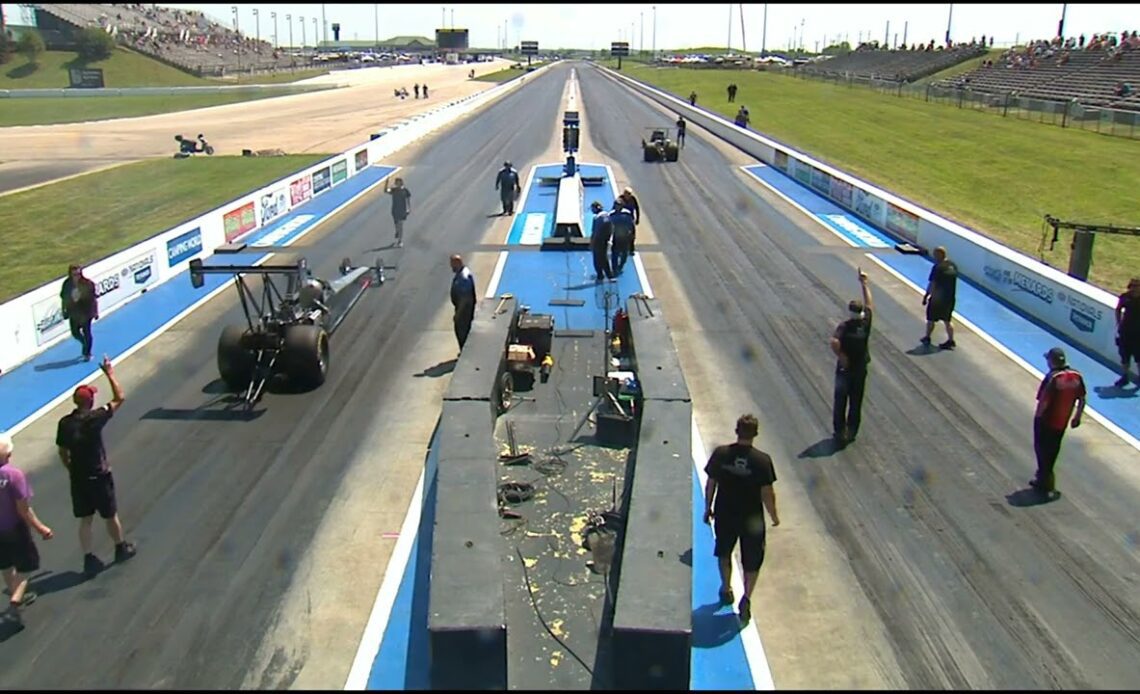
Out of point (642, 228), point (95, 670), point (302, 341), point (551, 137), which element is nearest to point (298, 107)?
point (551, 137)

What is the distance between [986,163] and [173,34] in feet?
393

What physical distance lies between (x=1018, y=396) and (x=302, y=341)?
10.1m

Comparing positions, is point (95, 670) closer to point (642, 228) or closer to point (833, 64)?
point (642, 228)

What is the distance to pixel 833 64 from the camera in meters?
123

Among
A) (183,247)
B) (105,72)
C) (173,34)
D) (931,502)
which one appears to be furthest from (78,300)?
(173,34)

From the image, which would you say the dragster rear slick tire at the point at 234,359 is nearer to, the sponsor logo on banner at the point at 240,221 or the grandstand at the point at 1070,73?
the sponsor logo on banner at the point at 240,221

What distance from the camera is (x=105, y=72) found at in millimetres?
99625

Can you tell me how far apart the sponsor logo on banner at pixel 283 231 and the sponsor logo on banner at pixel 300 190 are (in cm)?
121

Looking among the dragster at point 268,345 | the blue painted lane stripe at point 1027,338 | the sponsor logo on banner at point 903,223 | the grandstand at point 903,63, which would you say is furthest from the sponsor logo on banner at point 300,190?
the grandstand at point 903,63

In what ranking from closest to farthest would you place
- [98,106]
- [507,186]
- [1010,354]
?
[1010,354], [507,186], [98,106]

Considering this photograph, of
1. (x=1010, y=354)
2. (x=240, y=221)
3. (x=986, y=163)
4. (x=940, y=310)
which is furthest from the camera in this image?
(x=986, y=163)

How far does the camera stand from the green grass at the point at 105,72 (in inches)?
3725

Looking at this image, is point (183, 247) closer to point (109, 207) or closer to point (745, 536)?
point (109, 207)

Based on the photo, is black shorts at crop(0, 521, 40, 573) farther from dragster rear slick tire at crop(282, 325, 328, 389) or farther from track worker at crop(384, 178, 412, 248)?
track worker at crop(384, 178, 412, 248)
